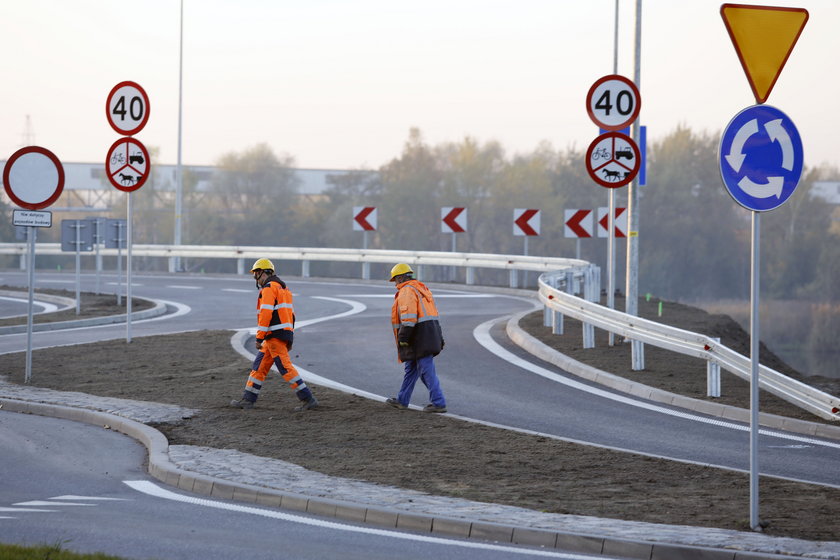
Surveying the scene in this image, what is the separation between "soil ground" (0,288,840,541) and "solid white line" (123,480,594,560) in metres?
0.92

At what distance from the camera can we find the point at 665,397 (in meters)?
13.8

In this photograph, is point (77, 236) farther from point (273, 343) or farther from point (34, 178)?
point (273, 343)

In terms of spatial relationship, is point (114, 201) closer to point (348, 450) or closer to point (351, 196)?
point (351, 196)

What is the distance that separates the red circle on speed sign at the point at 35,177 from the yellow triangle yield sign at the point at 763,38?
365 inches

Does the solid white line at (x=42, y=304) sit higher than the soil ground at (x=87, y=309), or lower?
lower

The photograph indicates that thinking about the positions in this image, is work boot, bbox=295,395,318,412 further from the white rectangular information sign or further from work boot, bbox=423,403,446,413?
the white rectangular information sign

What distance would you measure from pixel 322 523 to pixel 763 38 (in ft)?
13.4

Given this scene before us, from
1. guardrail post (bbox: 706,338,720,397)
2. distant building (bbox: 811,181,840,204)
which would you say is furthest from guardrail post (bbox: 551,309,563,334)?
distant building (bbox: 811,181,840,204)

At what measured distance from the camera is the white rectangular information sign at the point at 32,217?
14.9 metres

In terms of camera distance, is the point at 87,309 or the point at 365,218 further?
the point at 365,218

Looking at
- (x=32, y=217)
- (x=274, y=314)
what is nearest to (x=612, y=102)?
(x=274, y=314)

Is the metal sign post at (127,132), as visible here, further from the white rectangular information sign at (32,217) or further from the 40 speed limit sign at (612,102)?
the 40 speed limit sign at (612,102)

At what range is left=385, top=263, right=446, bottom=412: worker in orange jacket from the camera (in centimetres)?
1251

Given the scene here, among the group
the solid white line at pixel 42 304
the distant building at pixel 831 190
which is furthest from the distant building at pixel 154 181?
the solid white line at pixel 42 304
